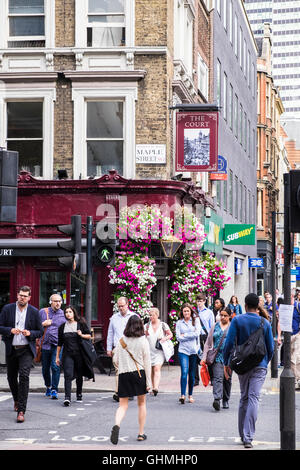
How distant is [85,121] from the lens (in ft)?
72.5

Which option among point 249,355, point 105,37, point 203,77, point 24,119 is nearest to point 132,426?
point 249,355

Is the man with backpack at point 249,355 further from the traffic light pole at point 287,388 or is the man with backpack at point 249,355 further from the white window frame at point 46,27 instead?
the white window frame at point 46,27

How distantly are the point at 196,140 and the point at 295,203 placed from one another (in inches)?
505

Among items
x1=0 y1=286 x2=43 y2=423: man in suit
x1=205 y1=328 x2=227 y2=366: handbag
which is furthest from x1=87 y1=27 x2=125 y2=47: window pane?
x1=0 y1=286 x2=43 y2=423: man in suit

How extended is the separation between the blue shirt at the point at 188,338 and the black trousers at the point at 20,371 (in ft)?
10.6

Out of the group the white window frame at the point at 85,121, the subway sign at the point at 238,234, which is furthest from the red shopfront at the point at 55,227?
the subway sign at the point at 238,234

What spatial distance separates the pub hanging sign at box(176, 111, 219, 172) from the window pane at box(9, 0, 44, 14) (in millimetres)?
4524

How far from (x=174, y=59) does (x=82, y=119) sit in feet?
10.3

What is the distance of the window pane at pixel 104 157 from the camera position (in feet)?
72.2

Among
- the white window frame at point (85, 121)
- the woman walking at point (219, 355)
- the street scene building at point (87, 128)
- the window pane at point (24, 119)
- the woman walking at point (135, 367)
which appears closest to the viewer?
the woman walking at point (135, 367)

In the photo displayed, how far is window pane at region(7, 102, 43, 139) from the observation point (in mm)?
22359

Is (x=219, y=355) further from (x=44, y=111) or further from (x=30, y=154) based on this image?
(x=44, y=111)

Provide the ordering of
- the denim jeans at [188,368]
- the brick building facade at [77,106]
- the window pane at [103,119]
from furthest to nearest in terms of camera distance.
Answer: the window pane at [103,119] → the brick building facade at [77,106] → the denim jeans at [188,368]
